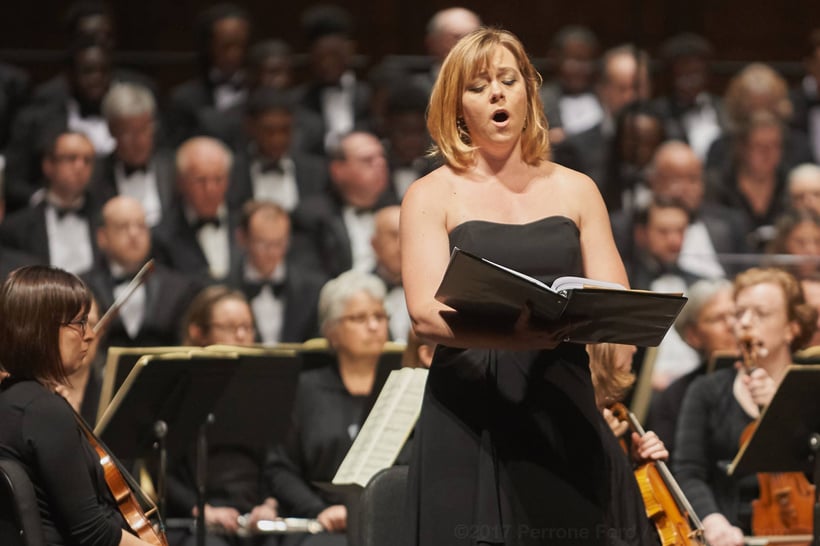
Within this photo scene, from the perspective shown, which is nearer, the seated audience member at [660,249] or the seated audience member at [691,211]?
the seated audience member at [660,249]

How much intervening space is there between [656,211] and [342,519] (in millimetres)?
2385

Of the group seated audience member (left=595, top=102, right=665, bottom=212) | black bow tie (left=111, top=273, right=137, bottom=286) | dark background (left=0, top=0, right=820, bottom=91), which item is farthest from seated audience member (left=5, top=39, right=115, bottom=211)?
seated audience member (left=595, top=102, right=665, bottom=212)

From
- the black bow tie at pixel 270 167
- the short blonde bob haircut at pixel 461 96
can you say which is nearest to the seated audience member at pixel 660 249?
the black bow tie at pixel 270 167

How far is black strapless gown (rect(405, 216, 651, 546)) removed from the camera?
241cm

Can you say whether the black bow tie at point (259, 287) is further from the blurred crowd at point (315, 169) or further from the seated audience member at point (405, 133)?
the seated audience member at point (405, 133)

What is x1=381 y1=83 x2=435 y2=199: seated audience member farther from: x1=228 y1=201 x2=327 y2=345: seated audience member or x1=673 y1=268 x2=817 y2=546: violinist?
x1=673 y1=268 x2=817 y2=546: violinist

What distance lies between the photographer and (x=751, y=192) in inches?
259

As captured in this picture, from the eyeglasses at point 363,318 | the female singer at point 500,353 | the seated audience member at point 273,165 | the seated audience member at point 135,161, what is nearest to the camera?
the female singer at point 500,353

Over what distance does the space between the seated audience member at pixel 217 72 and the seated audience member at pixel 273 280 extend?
42.5 inches

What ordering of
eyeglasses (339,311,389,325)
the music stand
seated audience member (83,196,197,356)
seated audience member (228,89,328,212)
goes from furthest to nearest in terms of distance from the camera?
seated audience member (228,89,328,212) → seated audience member (83,196,197,356) → eyeglasses (339,311,389,325) → the music stand

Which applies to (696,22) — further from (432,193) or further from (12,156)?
(432,193)

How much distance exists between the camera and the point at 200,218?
6113 millimetres

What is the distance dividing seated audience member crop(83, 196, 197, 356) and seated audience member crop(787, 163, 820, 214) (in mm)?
2725

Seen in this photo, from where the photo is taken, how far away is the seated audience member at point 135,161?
632cm
